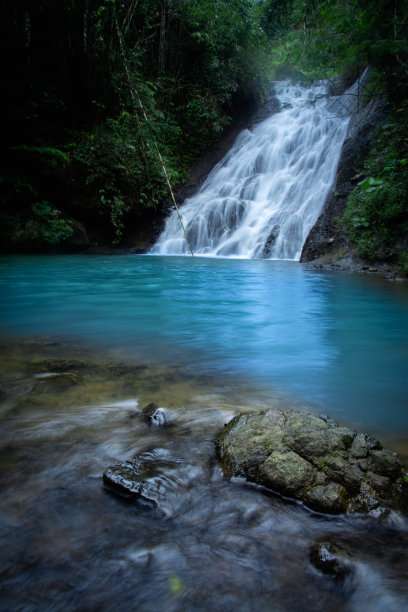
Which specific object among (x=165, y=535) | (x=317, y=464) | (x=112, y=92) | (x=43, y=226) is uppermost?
(x=112, y=92)

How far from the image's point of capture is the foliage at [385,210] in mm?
8047

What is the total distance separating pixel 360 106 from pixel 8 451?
14548mm

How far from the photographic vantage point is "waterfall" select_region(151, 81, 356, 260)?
12.3 metres

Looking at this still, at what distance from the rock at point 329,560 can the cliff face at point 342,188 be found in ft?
30.9

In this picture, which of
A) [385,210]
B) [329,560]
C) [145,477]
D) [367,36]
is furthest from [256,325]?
[367,36]

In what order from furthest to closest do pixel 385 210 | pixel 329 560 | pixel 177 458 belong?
pixel 385 210 → pixel 177 458 → pixel 329 560

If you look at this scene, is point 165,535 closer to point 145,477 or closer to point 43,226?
point 145,477

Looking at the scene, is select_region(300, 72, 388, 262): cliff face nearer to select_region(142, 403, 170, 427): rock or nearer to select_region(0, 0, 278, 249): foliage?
select_region(0, 0, 278, 249): foliage

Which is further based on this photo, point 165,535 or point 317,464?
point 317,464

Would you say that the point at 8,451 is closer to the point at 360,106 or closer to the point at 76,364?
the point at 76,364

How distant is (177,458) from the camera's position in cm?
157

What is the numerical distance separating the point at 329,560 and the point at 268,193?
13.9 metres

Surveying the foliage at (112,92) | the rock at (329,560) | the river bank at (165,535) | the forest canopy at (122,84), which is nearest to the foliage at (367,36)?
the forest canopy at (122,84)

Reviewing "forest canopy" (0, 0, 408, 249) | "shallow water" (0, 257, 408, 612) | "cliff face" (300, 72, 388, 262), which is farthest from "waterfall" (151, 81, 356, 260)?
"shallow water" (0, 257, 408, 612)
